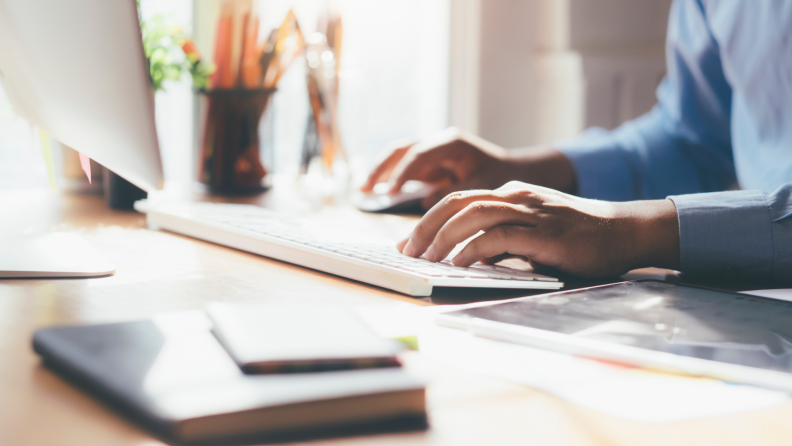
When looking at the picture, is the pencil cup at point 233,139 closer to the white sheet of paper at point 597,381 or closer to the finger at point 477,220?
the finger at point 477,220

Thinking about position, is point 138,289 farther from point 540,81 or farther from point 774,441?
point 540,81

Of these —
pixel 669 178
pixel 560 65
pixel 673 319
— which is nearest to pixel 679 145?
pixel 669 178

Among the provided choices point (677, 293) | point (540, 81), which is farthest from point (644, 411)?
point (540, 81)

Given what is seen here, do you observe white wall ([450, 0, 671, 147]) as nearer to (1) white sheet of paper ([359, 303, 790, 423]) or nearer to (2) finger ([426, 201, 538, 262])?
(2) finger ([426, 201, 538, 262])

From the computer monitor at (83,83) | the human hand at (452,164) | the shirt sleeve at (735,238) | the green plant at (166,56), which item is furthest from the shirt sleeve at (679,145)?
the computer monitor at (83,83)

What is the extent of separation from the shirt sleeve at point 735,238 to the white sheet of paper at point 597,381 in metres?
0.29

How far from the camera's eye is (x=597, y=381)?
0.32 metres

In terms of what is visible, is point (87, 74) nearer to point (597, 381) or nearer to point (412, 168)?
point (597, 381)

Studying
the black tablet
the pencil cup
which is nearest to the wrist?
the black tablet

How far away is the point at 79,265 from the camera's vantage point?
1.77 feet

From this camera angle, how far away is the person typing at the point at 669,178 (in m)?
0.56

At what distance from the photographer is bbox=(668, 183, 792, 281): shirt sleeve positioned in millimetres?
579

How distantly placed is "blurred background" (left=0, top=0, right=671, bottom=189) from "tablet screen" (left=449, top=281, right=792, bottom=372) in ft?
3.86

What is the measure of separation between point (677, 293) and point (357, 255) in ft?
0.80
